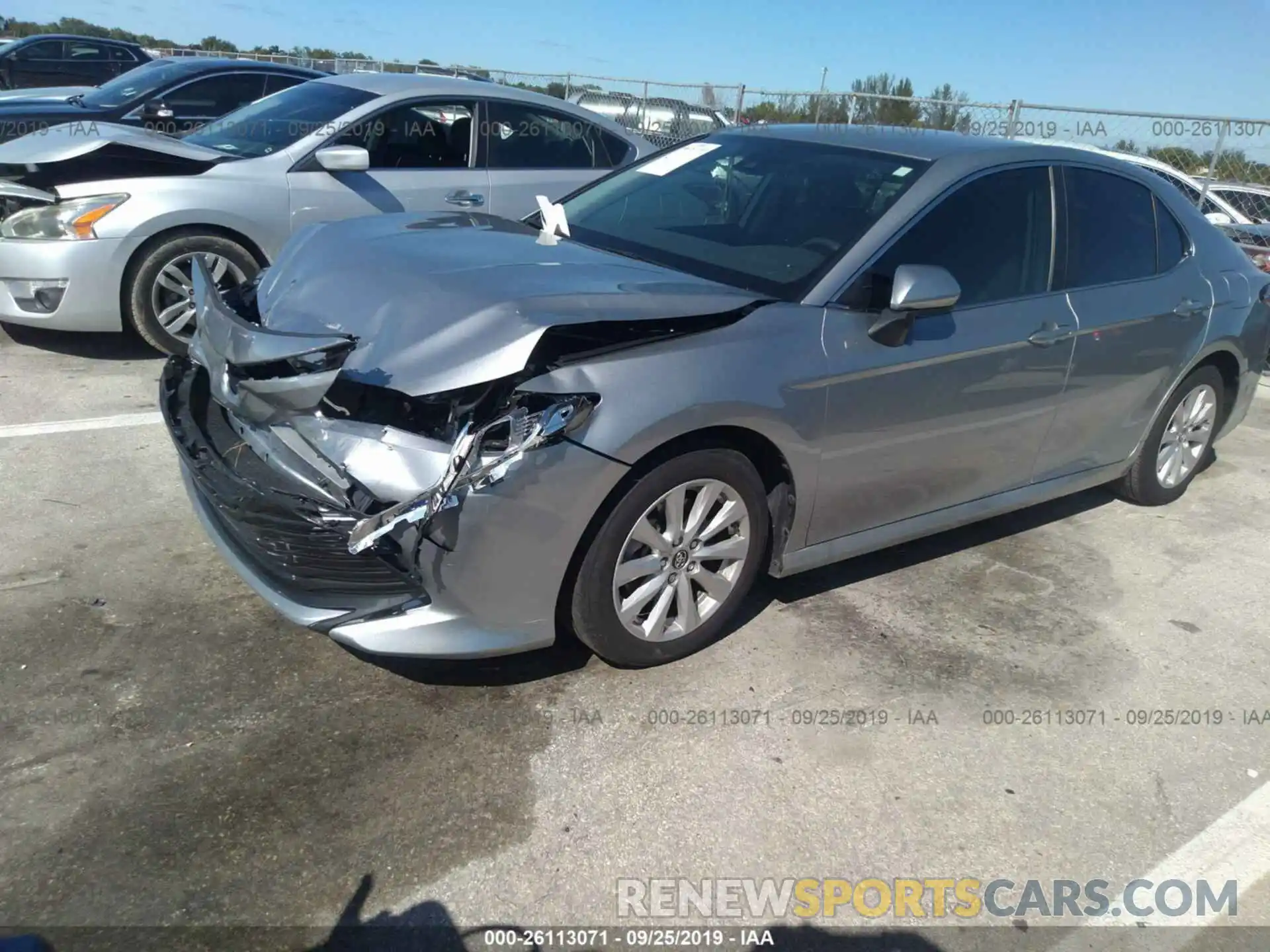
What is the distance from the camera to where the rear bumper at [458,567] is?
9.25ft

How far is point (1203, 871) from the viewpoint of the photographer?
9.36 ft

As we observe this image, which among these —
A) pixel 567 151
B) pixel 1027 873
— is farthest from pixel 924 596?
pixel 567 151

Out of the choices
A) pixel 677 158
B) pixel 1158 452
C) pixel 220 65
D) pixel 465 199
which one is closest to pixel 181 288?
pixel 465 199

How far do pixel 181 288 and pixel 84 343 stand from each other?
921 mm

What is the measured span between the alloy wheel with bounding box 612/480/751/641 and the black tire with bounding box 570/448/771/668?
0.02m

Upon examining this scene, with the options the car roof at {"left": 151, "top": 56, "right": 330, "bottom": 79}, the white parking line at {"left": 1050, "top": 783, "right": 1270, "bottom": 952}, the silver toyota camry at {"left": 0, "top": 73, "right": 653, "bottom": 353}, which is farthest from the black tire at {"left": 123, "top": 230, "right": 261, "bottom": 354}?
the white parking line at {"left": 1050, "top": 783, "right": 1270, "bottom": 952}

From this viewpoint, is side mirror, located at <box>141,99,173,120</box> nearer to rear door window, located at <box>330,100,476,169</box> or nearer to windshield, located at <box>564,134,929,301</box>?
rear door window, located at <box>330,100,476,169</box>

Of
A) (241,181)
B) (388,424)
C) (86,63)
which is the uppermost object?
(86,63)

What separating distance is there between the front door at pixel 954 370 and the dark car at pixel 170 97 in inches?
292

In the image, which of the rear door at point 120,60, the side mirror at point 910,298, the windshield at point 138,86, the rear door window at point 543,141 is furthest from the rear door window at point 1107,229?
the rear door at point 120,60

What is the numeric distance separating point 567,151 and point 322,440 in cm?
483

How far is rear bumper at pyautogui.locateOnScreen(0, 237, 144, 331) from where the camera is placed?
18.8 feet

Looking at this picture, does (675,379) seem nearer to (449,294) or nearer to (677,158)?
(449,294)

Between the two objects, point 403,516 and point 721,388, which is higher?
point 721,388
